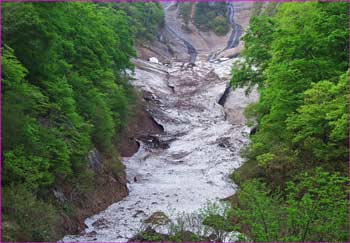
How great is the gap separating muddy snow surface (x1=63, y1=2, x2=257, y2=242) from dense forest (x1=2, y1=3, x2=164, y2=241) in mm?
1786

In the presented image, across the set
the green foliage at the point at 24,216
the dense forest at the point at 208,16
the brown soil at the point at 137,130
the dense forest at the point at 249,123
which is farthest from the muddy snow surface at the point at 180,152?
the dense forest at the point at 208,16

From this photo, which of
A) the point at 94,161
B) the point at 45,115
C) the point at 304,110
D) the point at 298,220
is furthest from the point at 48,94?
the point at 298,220

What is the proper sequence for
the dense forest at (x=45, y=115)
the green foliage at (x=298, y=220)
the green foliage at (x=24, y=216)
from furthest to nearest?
the dense forest at (x=45, y=115)
the green foliage at (x=24, y=216)
the green foliage at (x=298, y=220)

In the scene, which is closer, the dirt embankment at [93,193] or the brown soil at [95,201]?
the brown soil at [95,201]

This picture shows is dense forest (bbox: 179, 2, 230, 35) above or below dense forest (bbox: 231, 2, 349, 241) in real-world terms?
above

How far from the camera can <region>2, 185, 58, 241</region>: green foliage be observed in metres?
12.3

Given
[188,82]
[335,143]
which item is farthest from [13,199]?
[188,82]

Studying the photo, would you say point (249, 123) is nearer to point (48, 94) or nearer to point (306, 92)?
point (306, 92)

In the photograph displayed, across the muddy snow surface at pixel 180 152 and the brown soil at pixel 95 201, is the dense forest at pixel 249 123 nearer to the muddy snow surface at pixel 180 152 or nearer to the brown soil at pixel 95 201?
the brown soil at pixel 95 201

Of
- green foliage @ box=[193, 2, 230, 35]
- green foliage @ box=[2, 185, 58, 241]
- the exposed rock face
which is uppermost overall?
green foliage @ box=[193, 2, 230, 35]

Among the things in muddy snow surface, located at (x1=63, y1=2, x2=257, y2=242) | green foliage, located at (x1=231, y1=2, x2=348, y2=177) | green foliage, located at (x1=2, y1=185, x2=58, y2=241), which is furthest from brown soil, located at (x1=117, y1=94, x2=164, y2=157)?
green foliage, located at (x1=2, y1=185, x2=58, y2=241)

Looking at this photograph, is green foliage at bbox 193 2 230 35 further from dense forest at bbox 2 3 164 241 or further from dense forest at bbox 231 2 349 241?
dense forest at bbox 231 2 349 241

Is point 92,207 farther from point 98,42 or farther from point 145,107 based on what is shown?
point 145,107

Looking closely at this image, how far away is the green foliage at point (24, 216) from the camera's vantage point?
1228 centimetres
